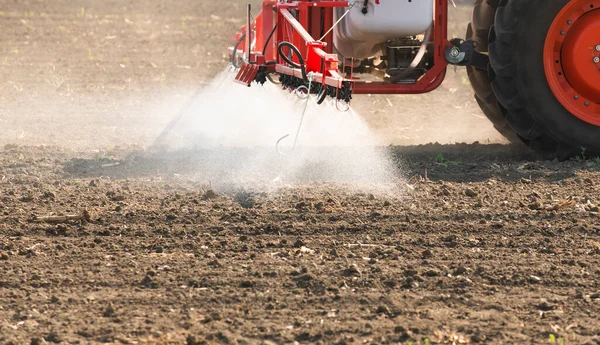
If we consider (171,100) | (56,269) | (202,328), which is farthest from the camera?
(171,100)

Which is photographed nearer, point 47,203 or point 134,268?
point 134,268

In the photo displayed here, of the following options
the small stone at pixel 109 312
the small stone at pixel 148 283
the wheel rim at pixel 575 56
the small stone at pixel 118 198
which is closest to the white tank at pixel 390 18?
the wheel rim at pixel 575 56

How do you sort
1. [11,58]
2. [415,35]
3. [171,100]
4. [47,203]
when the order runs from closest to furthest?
[47,203] < [415,35] < [171,100] < [11,58]

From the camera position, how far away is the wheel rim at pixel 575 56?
7363 millimetres

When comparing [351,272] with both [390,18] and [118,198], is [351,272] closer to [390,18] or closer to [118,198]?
[118,198]

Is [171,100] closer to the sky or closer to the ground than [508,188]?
closer to the ground

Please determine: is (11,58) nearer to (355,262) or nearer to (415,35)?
(415,35)

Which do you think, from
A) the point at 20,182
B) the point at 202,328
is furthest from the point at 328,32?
the point at 202,328

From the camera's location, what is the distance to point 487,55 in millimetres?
7699

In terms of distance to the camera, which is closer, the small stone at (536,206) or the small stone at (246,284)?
the small stone at (246,284)

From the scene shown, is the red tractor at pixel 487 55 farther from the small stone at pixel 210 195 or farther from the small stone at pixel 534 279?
the small stone at pixel 534 279

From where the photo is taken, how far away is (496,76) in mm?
7414

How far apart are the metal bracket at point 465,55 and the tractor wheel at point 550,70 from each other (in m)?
0.21

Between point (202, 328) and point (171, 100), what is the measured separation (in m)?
6.96
